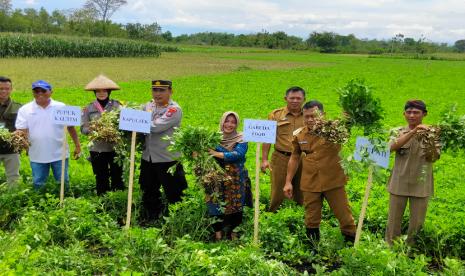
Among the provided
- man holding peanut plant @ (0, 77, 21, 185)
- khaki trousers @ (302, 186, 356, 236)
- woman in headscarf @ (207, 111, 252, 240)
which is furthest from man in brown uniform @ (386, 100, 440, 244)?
man holding peanut plant @ (0, 77, 21, 185)

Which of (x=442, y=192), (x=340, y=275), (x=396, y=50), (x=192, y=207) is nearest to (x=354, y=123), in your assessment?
(x=340, y=275)

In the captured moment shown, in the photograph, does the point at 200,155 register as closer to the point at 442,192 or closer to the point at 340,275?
the point at 340,275

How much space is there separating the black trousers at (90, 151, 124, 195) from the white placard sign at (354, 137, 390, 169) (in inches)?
128

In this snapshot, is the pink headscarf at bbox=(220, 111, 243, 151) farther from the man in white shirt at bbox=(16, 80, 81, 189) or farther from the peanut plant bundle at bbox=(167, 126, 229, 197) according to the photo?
the man in white shirt at bbox=(16, 80, 81, 189)

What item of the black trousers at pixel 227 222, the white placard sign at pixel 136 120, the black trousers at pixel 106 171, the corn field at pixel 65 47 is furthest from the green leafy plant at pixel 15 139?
the corn field at pixel 65 47

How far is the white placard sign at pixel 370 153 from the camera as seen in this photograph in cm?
452

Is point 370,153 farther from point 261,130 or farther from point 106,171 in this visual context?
point 106,171

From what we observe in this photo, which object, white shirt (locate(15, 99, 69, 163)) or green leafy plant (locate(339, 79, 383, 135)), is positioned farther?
white shirt (locate(15, 99, 69, 163))

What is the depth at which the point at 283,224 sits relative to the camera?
17.8ft

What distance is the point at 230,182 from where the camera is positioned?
542 centimetres

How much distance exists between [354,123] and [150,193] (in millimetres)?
2991

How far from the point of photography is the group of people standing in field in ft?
16.0

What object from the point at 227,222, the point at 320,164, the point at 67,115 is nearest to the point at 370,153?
the point at 320,164

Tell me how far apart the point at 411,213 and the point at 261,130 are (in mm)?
1970
